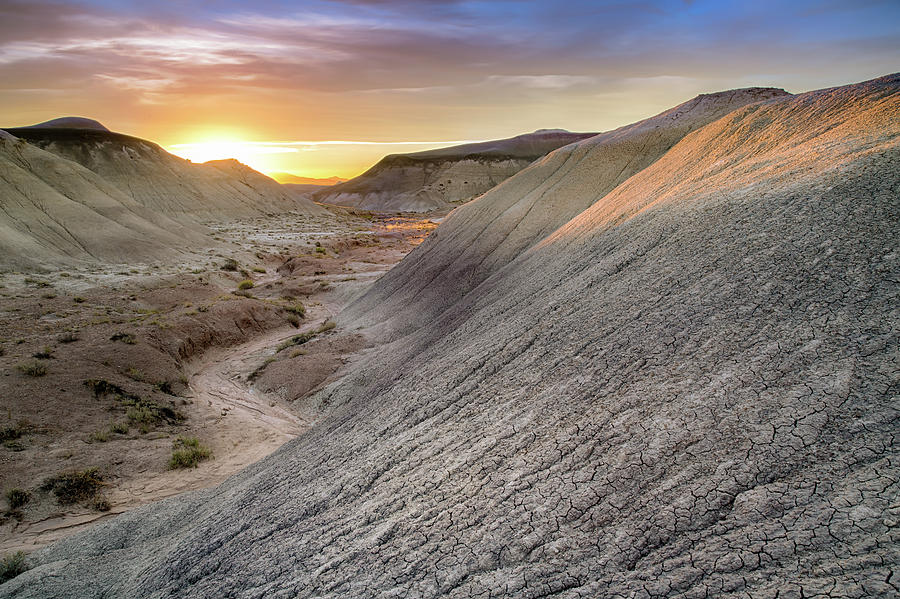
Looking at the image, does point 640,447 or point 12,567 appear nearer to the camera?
point 640,447

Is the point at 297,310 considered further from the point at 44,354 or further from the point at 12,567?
the point at 12,567

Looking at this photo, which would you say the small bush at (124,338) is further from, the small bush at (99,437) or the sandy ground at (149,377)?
the small bush at (99,437)

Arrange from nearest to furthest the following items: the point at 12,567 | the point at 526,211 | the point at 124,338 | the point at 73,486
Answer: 1. the point at 12,567
2. the point at 73,486
3. the point at 124,338
4. the point at 526,211

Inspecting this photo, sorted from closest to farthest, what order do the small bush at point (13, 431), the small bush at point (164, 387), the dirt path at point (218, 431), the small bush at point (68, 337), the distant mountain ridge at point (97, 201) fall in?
the dirt path at point (218, 431) → the small bush at point (13, 431) → the small bush at point (164, 387) → the small bush at point (68, 337) → the distant mountain ridge at point (97, 201)

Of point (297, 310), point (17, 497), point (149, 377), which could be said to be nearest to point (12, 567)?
point (17, 497)

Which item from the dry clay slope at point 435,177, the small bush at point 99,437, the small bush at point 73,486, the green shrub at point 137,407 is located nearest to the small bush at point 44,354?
the green shrub at point 137,407

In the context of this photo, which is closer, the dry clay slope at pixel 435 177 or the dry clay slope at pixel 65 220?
the dry clay slope at pixel 65 220

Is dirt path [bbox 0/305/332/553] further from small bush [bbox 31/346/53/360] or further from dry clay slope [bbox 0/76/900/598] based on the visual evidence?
small bush [bbox 31/346/53/360]
